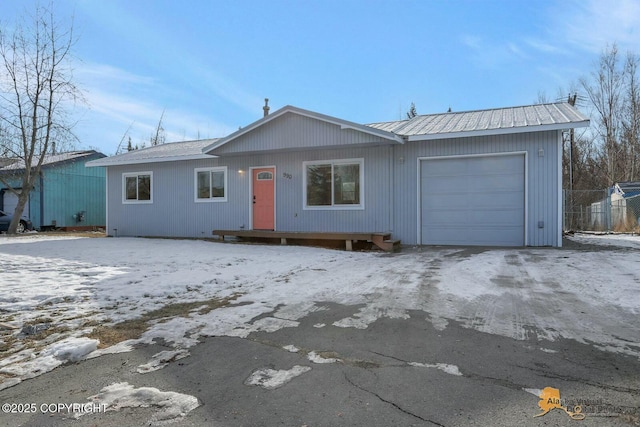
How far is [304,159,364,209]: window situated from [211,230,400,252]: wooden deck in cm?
118

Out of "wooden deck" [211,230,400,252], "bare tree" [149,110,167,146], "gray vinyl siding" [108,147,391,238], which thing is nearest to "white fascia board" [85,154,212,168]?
"gray vinyl siding" [108,147,391,238]

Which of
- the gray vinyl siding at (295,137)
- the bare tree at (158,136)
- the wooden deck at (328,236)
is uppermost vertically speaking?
the bare tree at (158,136)

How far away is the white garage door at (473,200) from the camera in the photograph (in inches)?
365

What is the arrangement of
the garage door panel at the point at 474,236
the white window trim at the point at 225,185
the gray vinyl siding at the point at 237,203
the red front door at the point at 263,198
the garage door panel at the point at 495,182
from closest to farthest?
the garage door panel at the point at 495,182 < the garage door panel at the point at 474,236 < the gray vinyl siding at the point at 237,203 < the red front door at the point at 263,198 < the white window trim at the point at 225,185

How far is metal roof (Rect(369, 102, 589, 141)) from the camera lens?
8.56 meters

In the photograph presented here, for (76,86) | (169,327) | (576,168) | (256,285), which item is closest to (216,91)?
(76,86)

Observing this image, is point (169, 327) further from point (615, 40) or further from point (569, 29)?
point (615, 40)

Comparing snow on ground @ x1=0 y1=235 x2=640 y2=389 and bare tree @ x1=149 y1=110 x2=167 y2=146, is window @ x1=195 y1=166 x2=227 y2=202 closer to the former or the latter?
snow on ground @ x1=0 y1=235 x2=640 y2=389

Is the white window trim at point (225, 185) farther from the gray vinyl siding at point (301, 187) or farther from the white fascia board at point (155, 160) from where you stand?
the white fascia board at point (155, 160)

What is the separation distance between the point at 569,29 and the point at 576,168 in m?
13.0

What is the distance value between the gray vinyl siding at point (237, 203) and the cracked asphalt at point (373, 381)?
7.44 meters

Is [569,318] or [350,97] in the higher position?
[350,97]

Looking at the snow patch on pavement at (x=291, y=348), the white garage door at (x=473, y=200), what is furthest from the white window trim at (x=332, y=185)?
the snow patch on pavement at (x=291, y=348)

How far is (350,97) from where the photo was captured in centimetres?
2180
